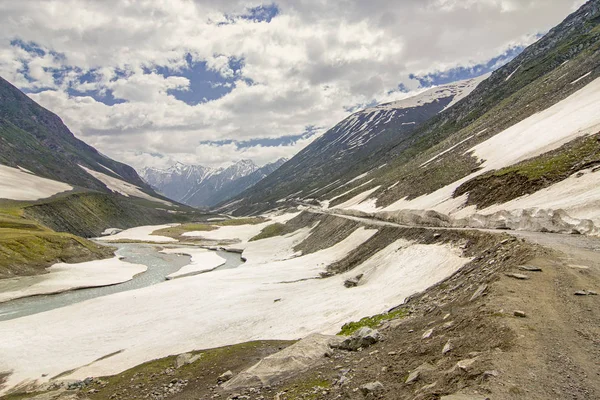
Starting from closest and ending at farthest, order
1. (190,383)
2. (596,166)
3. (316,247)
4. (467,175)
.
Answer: (190,383) → (596,166) → (467,175) → (316,247)

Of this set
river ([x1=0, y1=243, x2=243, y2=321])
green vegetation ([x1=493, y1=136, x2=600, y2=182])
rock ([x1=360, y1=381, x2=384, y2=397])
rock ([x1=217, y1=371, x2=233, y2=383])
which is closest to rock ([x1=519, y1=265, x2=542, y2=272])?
rock ([x1=360, y1=381, x2=384, y2=397])

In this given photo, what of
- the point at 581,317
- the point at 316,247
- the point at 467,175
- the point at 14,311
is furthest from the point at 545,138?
the point at 14,311

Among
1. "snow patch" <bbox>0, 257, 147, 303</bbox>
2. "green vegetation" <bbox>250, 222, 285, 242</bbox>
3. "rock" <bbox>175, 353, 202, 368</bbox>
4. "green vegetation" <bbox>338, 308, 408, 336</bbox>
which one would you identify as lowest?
"green vegetation" <bbox>250, 222, 285, 242</bbox>

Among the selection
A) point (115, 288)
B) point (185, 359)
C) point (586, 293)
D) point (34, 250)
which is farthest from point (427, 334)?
point (34, 250)

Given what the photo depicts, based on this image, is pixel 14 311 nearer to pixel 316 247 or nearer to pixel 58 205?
pixel 316 247

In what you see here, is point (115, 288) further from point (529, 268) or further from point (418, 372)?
point (529, 268)

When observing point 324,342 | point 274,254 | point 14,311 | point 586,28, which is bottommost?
point 274,254

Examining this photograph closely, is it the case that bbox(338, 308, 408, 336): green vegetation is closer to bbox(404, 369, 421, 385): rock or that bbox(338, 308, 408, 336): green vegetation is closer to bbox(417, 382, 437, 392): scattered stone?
bbox(404, 369, 421, 385): rock
